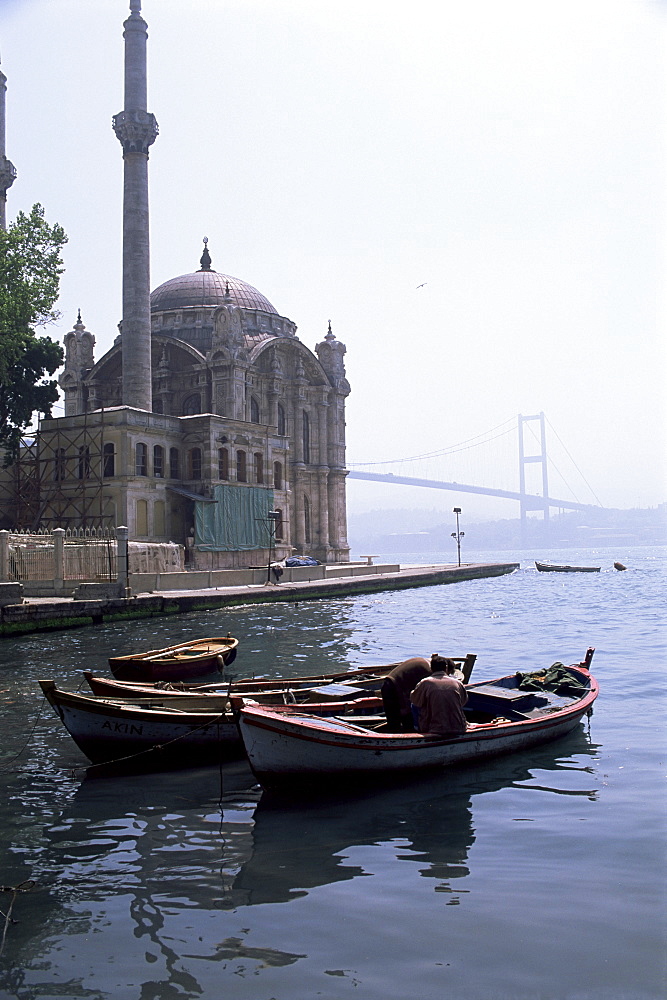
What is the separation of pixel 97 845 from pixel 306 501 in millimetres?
53287

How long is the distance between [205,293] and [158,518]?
2341 centimetres

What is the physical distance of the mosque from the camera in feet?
135

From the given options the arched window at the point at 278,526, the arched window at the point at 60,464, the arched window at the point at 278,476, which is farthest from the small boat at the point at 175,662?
the arched window at the point at 278,476

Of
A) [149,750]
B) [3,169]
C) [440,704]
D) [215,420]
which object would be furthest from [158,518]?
[440,704]

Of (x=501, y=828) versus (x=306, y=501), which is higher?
(x=306, y=501)

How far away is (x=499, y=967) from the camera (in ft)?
17.3

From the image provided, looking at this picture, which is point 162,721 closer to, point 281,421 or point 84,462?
point 84,462

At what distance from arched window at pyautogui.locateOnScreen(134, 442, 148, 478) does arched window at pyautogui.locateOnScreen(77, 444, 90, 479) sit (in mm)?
2308

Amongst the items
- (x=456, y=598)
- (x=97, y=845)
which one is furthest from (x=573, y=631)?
(x=97, y=845)

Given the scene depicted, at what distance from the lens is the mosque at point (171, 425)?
4128 cm

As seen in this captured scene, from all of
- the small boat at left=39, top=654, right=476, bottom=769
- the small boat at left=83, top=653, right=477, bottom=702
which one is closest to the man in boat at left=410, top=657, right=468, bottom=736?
the small boat at left=39, top=654, right=476, bottom=769

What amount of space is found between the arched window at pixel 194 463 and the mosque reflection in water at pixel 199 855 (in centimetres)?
3483

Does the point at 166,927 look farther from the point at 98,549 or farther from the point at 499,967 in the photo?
the point at 98,549

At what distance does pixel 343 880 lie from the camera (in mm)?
6613
